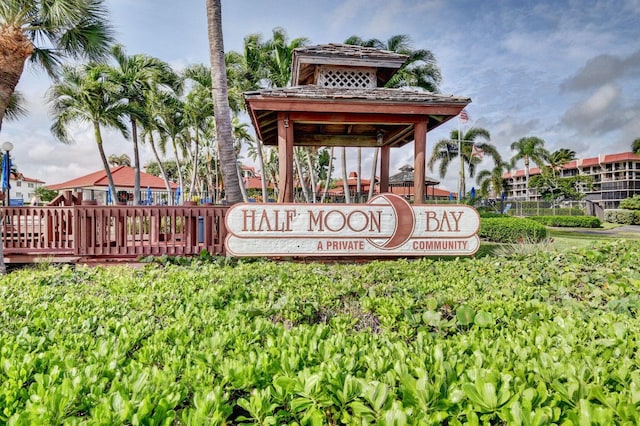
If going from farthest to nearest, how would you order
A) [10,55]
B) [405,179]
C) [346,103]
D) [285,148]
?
1. [405,179]
2. [285,148]
3. [346,103]
4. [10,55]

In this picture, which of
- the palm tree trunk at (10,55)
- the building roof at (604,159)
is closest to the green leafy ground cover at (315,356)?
the palm tree trunk at (10,55)

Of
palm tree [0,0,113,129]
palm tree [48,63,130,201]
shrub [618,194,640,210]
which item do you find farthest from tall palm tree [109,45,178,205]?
shrub [618,194,640,210]

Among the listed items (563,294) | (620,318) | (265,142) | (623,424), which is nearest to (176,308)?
(623,424)

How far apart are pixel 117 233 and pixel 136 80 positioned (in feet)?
60.1

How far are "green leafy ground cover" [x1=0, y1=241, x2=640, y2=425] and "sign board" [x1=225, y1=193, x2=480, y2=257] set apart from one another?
2913 millimetres

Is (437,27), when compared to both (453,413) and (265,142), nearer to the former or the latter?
(265,142)

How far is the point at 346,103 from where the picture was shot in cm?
728

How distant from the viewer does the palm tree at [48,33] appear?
6723 mm

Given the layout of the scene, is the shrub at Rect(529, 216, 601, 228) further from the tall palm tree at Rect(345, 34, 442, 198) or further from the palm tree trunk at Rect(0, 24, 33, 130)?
the palm tree trunk at Rect(0, 24, 33, 130)

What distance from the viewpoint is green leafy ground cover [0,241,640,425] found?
4.29 ft

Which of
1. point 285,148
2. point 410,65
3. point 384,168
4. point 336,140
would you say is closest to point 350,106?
point 285,148

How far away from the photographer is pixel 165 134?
29.2m

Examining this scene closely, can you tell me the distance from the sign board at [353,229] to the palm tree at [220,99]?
2.08 meters

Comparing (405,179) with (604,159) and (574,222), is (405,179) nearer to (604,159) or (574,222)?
(574,222)
